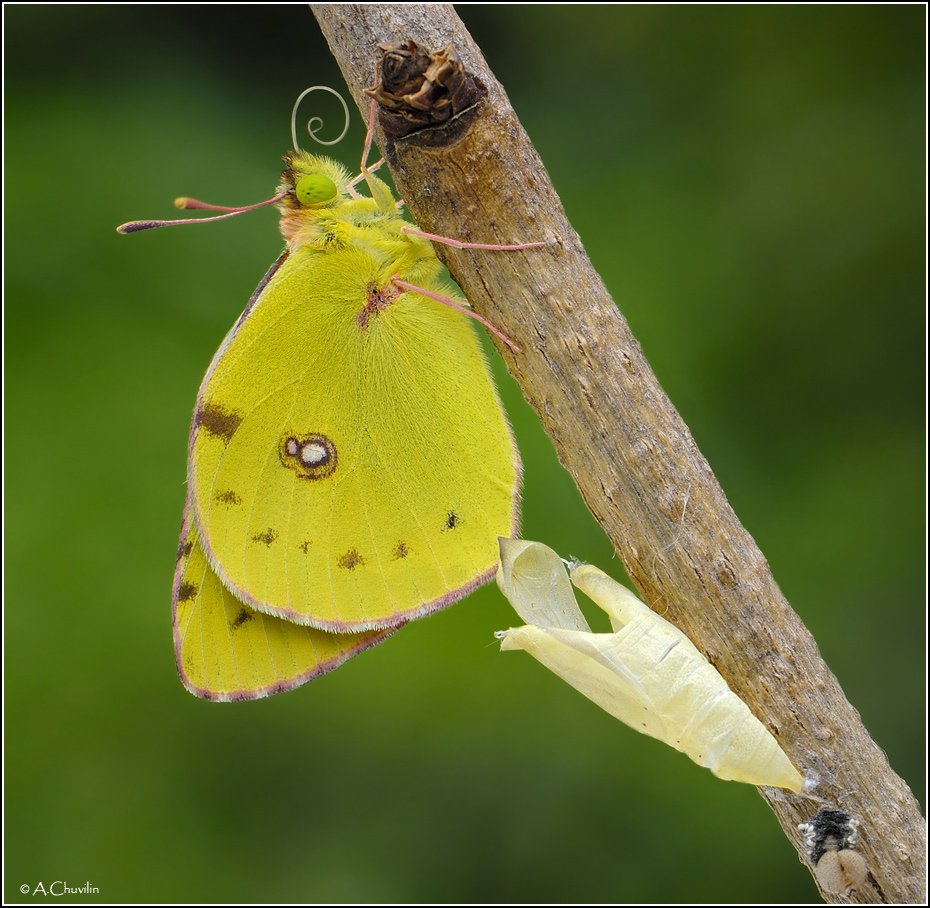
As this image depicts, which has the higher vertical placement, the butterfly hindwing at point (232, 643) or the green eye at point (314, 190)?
the green eye at point (314, 190)

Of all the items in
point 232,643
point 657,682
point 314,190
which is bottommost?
point 657,682

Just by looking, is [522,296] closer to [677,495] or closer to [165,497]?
[677,495]

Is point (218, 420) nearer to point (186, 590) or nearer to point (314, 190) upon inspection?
point (186, 590)

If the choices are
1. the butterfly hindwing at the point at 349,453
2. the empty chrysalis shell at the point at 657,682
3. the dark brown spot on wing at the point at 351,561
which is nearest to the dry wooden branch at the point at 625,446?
the empty chrysalis shell at the point at 657,682

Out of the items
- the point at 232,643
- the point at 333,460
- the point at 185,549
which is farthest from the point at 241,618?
the point at 333,460

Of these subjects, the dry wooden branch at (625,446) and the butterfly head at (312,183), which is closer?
the dry wooden branch at (625,446)

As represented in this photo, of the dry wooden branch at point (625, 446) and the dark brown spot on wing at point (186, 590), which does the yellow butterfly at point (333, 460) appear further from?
the dry wooden branch at point (625, 446)

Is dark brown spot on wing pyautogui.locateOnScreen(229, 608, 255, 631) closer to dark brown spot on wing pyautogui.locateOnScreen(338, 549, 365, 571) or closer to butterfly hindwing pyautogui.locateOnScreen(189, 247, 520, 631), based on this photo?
butterfly hindwing pyautogui.locateOnScreen(189, 247, 520, 631)

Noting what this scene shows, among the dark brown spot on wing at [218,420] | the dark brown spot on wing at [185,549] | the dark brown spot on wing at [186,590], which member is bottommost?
the dark brown spot on wing at [186,590]
